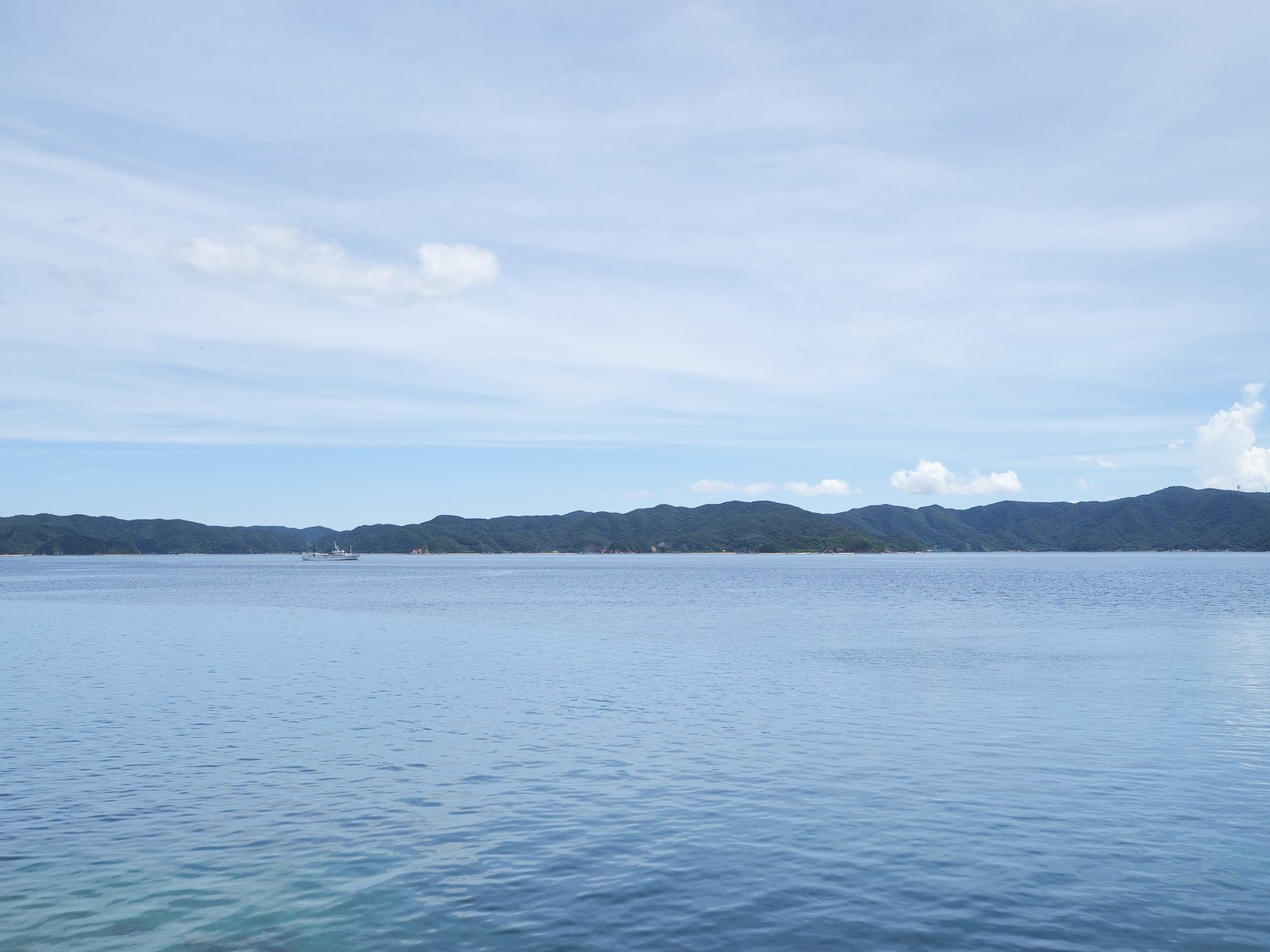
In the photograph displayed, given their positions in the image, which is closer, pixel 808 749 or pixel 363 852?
pixel 363 852

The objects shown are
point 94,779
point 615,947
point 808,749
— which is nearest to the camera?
point 615,947

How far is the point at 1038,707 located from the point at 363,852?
102ft

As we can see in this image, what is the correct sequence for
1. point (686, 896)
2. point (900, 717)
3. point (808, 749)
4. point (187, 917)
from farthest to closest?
point (900, 717)
point (808, 749)
point (686, 896)
point (187, 917)

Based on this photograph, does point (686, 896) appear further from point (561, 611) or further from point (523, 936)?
point (561, 611)

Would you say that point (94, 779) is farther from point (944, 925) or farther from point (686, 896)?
point (944, 925)

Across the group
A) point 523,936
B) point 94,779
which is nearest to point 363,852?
point 523,936

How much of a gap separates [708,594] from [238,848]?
411ft

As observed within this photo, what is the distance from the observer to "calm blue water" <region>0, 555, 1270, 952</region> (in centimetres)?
1880

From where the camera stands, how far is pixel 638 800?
27.6m

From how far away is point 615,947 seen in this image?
17.5m

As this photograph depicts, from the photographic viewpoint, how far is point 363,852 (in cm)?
2280

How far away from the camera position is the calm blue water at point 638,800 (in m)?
18.8

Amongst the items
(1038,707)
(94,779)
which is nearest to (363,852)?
(94,779)

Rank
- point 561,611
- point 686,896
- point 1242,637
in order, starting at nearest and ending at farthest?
point 686,896 < point 1242,637 < point 561,611
